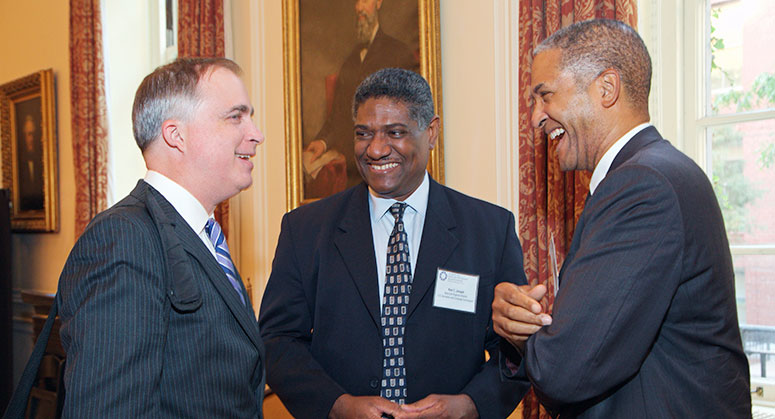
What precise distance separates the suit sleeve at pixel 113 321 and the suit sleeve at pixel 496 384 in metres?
1.07

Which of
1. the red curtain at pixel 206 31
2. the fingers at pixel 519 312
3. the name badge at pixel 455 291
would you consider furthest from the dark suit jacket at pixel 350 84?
the fingers at pixel 519 312

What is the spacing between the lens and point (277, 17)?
166 inches

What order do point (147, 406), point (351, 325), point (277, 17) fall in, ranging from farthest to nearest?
point (277, 17) < point (351, 325) < point (147, 406)

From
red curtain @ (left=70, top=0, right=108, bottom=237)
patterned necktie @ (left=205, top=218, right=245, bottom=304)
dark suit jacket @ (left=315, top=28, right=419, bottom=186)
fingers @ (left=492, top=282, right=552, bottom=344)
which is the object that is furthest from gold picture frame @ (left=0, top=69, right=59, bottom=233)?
fingers @ (left=492, top=282, right=552, bottom=344)

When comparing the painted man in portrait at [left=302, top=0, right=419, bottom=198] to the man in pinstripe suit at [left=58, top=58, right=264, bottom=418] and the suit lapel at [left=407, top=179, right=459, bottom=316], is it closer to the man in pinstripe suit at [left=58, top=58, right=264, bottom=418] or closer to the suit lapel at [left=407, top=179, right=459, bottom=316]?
the suit lapel at [left=407, top=179, right=459, bottom=316]

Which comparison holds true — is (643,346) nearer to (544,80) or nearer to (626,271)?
(626,271)

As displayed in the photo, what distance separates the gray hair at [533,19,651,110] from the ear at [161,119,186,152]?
104 centimetres

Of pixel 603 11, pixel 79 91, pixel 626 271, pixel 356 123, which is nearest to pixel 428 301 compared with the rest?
pixel 356 123

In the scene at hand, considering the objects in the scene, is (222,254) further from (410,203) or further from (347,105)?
(347,105)

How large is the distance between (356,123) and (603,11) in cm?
124

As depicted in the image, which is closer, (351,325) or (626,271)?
(626,271)

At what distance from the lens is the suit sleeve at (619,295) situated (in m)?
1.23

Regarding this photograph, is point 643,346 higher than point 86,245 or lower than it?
lower

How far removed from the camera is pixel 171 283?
1.29 m
